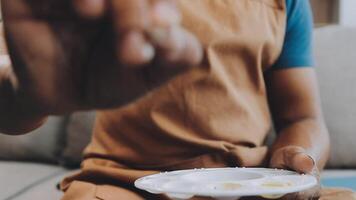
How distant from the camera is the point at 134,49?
43 cm

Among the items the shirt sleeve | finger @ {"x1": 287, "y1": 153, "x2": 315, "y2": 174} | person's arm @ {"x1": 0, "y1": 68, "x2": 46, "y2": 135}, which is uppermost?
person's arm @ {"x1": 0, "y1": 68, "x2": 46, "y2": 135}

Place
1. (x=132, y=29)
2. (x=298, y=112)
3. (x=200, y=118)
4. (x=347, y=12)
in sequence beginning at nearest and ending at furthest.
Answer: (x=132, y=29) → (x=200, y=118) → (x=298, y=112) → (x=347, y=12)

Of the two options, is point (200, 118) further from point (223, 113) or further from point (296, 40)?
point (296, 40)

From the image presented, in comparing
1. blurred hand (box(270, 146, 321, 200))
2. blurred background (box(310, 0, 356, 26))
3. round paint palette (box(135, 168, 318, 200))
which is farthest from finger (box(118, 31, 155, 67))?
blurred background (box(310, 0, 356, 26))

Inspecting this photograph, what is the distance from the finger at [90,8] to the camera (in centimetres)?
43

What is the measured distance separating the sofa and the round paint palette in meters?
0.49

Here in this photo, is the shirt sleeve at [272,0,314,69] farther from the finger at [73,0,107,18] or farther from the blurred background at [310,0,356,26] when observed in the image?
the blurred background at [310,0,356,26]

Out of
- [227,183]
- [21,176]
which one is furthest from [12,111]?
[21,176]

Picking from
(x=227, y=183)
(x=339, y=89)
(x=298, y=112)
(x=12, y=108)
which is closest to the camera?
(x=12, y=108)

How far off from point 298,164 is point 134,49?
490 mm

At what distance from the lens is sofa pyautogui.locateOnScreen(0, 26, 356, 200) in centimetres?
142

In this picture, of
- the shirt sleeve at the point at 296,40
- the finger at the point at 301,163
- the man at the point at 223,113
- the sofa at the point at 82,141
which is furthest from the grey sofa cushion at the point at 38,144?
the finger at the point at 301,163

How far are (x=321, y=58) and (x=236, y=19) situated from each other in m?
0.57

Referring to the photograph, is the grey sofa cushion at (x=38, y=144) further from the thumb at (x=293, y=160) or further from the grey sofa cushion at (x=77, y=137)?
the thumb at (x=293, y=160)
